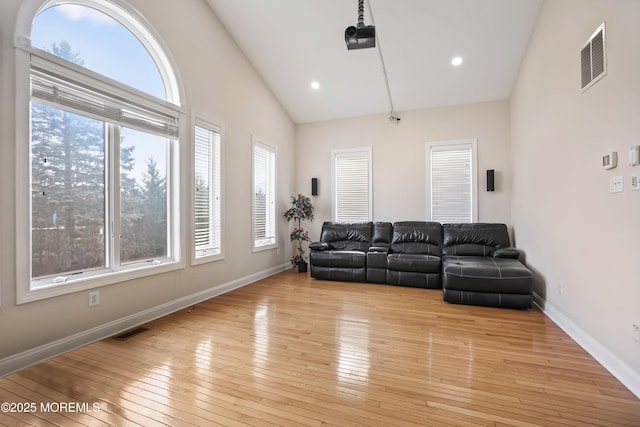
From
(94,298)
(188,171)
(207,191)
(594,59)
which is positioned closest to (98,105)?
(188,171)

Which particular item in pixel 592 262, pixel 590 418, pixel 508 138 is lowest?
pixel 590 418

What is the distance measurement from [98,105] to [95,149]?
43cm

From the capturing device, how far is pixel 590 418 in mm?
1731

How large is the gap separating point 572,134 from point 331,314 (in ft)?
10.4

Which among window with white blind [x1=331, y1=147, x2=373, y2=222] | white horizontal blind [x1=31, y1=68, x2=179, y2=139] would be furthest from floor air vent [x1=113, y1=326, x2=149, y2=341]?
window with white blind [x1=331, y1=147, x2=373, y2=222]

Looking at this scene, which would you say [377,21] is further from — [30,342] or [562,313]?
[30,342]

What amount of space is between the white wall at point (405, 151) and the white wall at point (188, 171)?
0.62 meters

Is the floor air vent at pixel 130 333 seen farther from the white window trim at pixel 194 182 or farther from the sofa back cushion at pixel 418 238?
the sofa back cushion at pixel 418 238

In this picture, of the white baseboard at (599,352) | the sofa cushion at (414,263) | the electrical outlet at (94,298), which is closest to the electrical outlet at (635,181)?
the white baseboard at (599,352)

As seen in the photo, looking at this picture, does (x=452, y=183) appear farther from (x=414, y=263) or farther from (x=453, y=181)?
(x=414, y=263)

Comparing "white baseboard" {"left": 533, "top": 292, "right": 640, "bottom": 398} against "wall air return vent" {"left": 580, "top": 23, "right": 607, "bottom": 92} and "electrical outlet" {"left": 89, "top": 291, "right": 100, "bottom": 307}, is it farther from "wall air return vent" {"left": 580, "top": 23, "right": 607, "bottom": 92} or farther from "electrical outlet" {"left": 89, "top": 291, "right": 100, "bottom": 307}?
"electrical outlet" {"left": 89, "top": 291, "right": 100, "bottom": 307}

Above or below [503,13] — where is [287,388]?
below

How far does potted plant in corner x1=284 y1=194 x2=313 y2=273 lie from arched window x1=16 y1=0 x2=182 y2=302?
2.76 metres

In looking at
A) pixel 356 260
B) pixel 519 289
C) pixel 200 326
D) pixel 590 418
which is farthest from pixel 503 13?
pixel 200 326
